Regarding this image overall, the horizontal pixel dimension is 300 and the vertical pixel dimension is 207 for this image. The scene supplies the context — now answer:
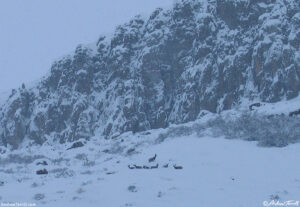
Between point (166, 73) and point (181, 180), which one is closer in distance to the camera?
point (181, 180)

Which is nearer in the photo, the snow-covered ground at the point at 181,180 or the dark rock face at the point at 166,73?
the snow-covered ground at the point at 181,180

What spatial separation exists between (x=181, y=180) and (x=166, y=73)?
3875 centimetres

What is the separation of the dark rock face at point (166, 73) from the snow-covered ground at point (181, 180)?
82.9 ft

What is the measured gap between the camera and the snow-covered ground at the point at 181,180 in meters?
12.0

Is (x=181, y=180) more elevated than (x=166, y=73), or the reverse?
(x=166, y=73)

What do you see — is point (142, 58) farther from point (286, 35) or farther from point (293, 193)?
point (293, 193)

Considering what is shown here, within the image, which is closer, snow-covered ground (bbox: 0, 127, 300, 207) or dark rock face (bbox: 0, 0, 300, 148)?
snow-covered ground (bbox: 0, 127, 300, 207)

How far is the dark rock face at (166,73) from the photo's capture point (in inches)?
1764

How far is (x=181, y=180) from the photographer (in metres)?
13.8

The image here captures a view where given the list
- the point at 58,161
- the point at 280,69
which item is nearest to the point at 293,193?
the point at 58,161

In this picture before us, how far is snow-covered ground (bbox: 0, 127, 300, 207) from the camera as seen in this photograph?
473 inches

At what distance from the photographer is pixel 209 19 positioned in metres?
52.2

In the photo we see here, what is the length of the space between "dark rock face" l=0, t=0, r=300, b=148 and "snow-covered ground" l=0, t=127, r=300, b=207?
82.9ft

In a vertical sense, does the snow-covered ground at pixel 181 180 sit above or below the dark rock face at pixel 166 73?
below
